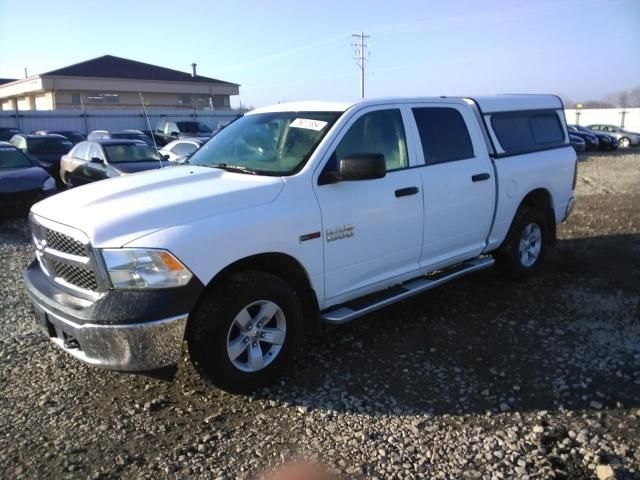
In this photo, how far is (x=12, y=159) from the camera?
10.3 metres

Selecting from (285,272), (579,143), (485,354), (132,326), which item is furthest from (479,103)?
(579,143)

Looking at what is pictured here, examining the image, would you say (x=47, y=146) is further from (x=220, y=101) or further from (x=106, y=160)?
(x=220, y=101)

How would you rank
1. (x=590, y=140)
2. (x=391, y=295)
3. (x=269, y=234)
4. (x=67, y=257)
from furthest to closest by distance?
(x=590, y=140)
(x=391, y=295)
(x=269, y=234)
(x=67, y=257)

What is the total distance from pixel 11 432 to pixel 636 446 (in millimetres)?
3716

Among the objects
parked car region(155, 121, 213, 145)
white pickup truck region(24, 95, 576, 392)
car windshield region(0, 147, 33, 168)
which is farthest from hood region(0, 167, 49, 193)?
parked car region(155, 121, 213, 145)

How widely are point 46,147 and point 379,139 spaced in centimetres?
1392

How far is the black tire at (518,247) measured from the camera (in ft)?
19.1

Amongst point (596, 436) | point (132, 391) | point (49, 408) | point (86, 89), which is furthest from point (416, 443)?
point (86, 89)

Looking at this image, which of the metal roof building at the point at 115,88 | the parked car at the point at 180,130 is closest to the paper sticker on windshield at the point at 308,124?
the parked car at the point at 180,130

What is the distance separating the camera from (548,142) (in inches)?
248

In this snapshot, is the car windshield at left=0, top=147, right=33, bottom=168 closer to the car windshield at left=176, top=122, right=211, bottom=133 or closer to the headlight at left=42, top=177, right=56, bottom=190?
the headlight at left=42, top=177, right=56, bottom=190

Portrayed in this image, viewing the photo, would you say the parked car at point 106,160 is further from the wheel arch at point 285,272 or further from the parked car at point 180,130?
the parked car at point 180,130

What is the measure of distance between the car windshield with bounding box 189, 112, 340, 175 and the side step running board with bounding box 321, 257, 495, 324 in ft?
3.67

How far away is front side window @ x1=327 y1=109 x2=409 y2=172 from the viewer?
4211mm
